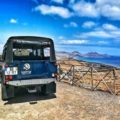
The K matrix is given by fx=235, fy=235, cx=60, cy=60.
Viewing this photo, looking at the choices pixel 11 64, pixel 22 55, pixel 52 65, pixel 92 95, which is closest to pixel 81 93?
pixel 92 95

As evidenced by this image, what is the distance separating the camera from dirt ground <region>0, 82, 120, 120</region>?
8570 millimetres

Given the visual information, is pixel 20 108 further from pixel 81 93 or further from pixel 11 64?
pixel 81 93

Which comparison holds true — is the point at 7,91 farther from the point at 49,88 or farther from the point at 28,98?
the point at 49,88

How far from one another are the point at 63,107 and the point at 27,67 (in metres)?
2.28

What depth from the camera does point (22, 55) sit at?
37.4 ft

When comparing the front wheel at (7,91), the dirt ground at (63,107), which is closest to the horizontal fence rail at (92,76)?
the dirt ground at (63,107)

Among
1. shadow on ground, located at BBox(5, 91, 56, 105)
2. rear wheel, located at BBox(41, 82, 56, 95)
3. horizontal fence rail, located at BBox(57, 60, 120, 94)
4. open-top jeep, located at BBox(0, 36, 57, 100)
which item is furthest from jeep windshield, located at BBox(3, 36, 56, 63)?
horizontal fence rail, located at BBox(57, 60, 120, 94)

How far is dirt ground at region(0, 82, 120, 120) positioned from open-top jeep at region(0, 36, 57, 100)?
0.57 m

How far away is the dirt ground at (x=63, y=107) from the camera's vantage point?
8570 mm

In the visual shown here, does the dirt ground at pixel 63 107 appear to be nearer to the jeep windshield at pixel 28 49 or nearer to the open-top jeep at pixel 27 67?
the open-top jeep at pixel 27 67

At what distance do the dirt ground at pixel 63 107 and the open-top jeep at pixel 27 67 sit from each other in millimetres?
568

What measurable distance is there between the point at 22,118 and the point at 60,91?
4.97 m

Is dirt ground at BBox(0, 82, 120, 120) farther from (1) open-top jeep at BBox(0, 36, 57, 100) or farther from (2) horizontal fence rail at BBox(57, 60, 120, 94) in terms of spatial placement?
(2) horizontal fence rail at BBox(57, 60, 120, 94)

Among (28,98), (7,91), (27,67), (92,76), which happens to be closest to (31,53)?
(27,67)
